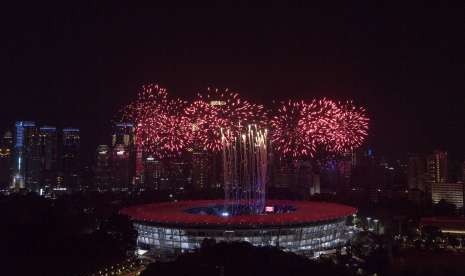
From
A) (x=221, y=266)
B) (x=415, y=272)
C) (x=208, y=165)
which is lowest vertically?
(x=415, y=272)

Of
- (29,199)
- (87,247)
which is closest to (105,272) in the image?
(87,247)

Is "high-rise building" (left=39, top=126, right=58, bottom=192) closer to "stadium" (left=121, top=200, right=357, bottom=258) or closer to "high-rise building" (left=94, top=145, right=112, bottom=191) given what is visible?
"high-rise building" (left=94, top=145, right=112, bottom=191)

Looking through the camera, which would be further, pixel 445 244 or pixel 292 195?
pixel 292 195

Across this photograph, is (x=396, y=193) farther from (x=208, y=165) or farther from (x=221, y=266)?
(x=221, y=266)

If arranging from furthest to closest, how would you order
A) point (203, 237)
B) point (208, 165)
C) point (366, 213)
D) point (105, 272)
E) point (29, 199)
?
point (208, 165) → point (366, 213) → point (29, 199) → point (203, 237) → point (105, 272)

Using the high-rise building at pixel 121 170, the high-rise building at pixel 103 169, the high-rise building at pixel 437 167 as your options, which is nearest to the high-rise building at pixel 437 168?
the high-rise building at pixel 437 167

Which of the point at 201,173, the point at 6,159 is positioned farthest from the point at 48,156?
the point at 201,173

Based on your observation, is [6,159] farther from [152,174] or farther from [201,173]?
[201,173]
